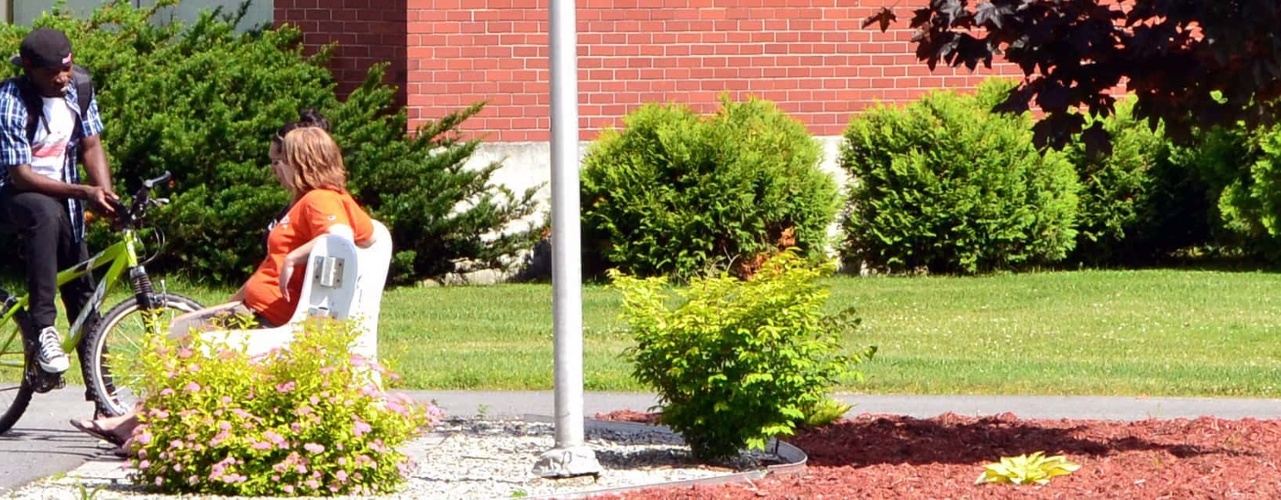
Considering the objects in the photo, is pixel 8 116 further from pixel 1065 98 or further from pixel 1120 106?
pixel 1120 106

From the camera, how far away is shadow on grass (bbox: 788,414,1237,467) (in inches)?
268

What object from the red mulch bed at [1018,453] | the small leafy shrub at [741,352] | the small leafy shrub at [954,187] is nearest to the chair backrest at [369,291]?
the small leafy shrub at [741,352]

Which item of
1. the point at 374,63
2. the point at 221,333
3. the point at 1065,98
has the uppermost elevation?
the point at 374,63

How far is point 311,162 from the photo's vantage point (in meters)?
6.57

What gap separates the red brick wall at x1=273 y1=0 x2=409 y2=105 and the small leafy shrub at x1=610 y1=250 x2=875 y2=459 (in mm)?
8844

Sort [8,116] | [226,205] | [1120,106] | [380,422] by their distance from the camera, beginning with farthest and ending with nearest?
[1120,106] → [226,205] → [8,116] → [380,422]

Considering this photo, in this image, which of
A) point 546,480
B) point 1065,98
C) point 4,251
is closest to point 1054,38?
point 1065,98

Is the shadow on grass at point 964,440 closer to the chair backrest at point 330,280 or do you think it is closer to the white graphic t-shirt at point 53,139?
the chair backrest at point 330,280

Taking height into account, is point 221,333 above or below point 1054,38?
below

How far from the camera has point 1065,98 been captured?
6215 mm

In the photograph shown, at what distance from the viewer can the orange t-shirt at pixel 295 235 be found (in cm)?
646

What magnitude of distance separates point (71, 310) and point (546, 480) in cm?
253

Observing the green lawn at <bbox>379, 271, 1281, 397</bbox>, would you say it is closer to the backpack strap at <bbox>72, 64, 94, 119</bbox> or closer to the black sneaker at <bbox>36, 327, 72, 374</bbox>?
the black sneaker at <bbox>36, 327, 72, 374</bbox>

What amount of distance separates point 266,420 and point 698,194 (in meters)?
8.04
